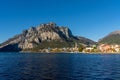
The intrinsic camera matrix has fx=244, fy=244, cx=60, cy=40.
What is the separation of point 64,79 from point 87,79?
8166 millimetres

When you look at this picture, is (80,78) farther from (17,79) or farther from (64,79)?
(17,79)

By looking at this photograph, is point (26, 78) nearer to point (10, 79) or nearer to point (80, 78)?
point (10, 79)

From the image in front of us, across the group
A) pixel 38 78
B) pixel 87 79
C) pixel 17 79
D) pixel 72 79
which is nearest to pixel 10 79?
pixel 17 79

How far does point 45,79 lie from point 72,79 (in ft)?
30.5

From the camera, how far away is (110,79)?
84000mm

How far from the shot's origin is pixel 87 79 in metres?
84.6

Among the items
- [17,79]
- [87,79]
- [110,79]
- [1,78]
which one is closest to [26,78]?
[17,79]

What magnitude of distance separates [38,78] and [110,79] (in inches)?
980

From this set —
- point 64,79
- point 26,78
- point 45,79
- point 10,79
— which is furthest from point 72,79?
point 10,79

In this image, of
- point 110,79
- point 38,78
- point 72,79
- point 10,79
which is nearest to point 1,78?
point 10,79

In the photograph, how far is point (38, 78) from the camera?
8494 centimetres

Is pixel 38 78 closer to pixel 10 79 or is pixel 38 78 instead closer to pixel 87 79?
pixel 10 79

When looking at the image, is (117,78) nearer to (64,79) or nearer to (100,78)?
(100,78)

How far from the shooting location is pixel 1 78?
85.5 m
